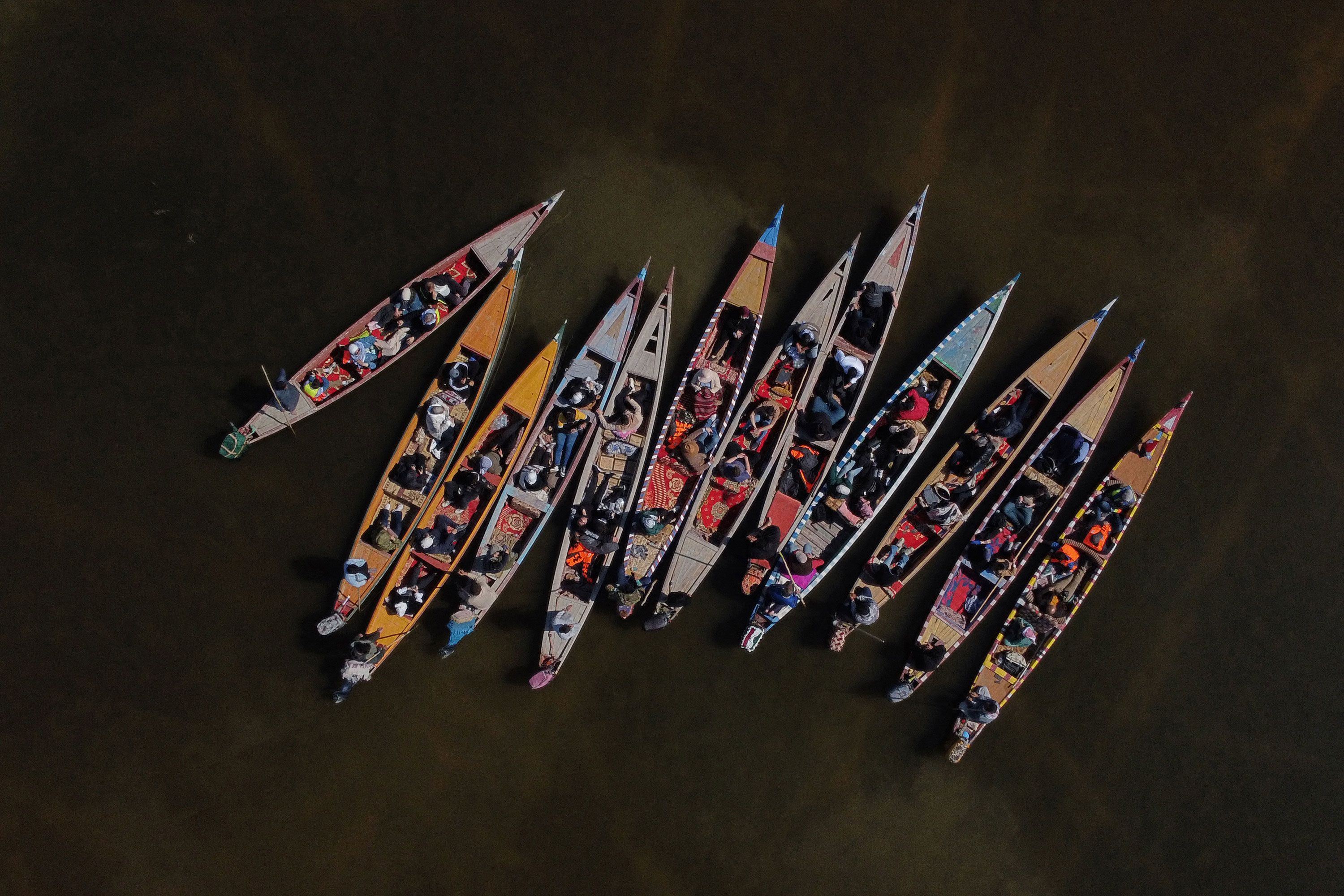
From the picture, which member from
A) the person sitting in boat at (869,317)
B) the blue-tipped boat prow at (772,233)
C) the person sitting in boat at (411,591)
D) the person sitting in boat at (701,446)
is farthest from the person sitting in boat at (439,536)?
the person sitting in boat at (869,317)

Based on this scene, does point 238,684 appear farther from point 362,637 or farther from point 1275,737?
point 1275,737

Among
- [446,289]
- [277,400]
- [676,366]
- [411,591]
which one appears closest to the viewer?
[277,400]

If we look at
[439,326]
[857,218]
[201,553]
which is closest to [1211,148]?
[857,218]

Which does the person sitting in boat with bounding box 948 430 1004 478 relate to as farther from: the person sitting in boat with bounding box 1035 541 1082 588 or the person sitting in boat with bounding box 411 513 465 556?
the person sitting in boat with bounding box 411 513 465 556

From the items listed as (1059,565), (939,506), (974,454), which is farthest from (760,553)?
(1059,565)

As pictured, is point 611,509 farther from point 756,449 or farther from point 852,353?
point 852,353

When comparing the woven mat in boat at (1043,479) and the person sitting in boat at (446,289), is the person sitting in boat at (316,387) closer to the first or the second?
the person sitting in boat at (446,289)
